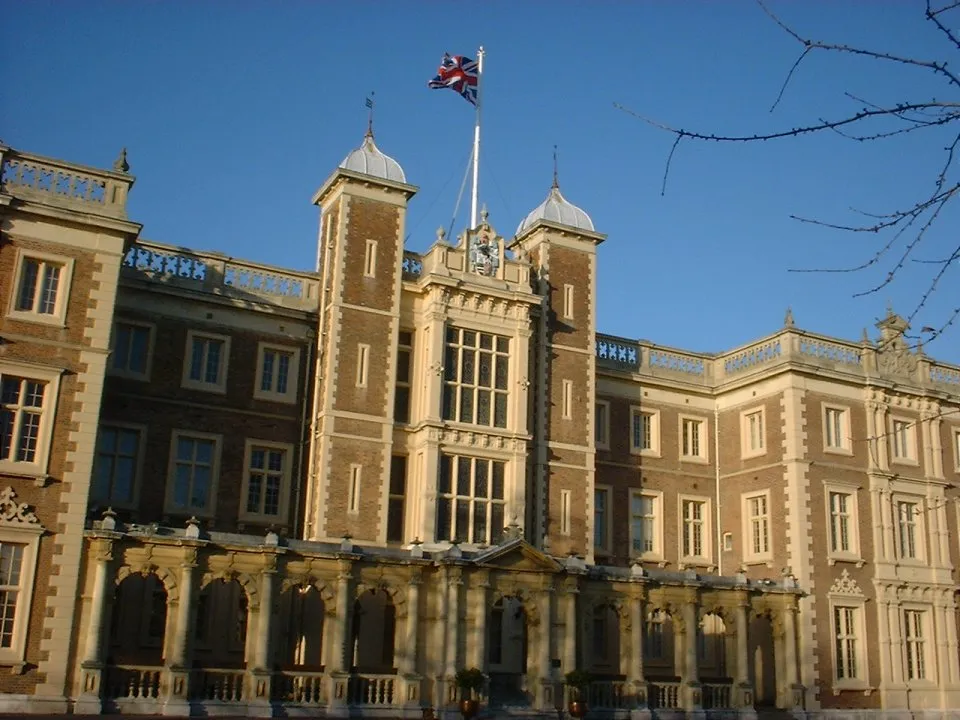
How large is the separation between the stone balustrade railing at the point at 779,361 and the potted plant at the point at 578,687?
13.1 metres

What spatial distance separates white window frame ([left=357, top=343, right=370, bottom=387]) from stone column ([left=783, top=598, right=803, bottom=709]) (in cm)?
1554

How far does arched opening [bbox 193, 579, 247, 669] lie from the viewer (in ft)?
97.1

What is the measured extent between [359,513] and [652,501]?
12845mm

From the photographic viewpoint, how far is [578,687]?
28.9m

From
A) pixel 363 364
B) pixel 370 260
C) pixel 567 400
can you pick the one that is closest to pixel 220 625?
pixel 363 364

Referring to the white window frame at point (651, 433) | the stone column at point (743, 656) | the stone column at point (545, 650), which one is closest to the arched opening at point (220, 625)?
the stone column at point (545, 650)

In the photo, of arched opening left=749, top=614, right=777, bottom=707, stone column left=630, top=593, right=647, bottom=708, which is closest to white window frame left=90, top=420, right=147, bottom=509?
stone column left=630, top=593, right=647, bottom=708

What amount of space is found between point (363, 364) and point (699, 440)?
14976 millimetres

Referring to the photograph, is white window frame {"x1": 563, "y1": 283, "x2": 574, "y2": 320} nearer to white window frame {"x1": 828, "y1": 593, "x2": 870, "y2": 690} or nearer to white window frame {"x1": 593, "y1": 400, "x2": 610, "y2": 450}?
white window frame {"x1": 593, "y1": 400, "x2": 610, "y2": 450}

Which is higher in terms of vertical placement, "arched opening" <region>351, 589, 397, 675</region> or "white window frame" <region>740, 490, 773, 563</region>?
"white window frame" <region>740, 490, 773, 563</region>

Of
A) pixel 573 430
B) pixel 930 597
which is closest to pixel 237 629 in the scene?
pixel 573 430

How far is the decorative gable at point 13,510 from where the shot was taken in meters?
24.3

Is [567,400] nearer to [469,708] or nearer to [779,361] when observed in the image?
[779,361]

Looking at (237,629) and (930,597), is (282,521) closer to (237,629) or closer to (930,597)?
(237,629)
